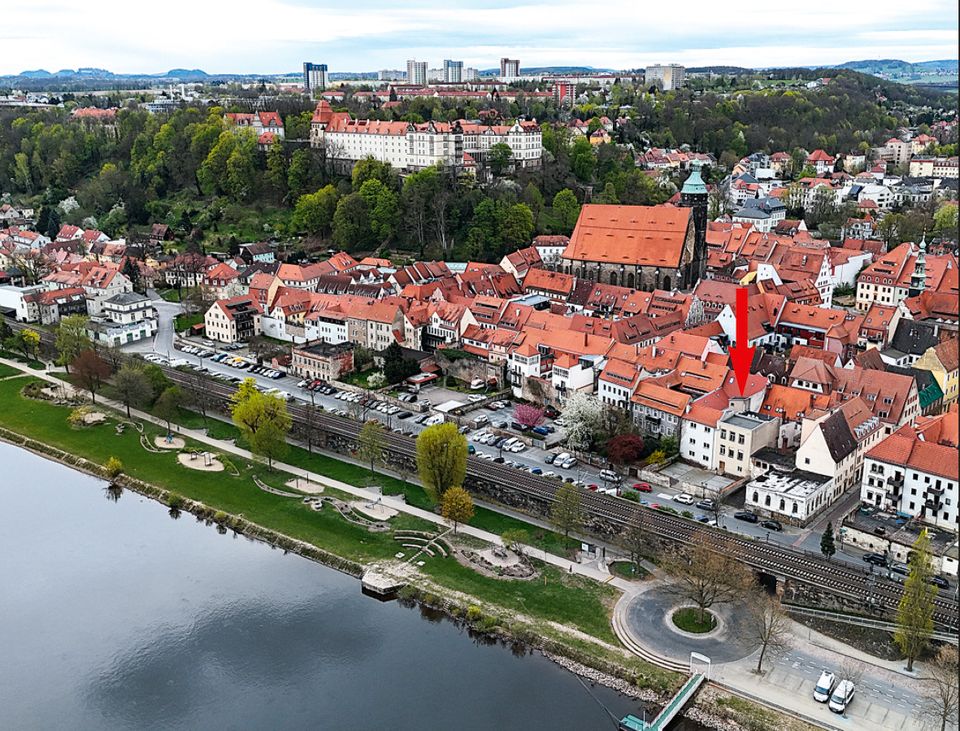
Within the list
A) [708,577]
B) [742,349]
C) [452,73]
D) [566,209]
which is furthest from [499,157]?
[452,73]

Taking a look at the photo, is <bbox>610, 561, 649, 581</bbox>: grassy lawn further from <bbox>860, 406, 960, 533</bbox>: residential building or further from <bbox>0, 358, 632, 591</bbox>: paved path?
<bbox>860, 406, 960, 533</bbox>: residential building

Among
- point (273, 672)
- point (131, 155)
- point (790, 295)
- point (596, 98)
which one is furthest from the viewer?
point (596, 98)

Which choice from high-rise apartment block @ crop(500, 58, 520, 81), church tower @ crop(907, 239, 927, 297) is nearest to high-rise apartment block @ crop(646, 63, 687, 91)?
high-rise apartment block @ crop(500, 58, 520, 81)

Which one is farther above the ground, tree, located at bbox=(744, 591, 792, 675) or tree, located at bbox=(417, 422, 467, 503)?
tree, located at bbox=(417, 422, 467, 503)

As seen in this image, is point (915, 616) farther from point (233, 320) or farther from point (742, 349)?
point (233, 320)

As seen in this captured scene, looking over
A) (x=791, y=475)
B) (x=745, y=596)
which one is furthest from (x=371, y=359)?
(x=745, y=596)

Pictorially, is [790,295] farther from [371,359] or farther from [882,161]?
[882,161]
